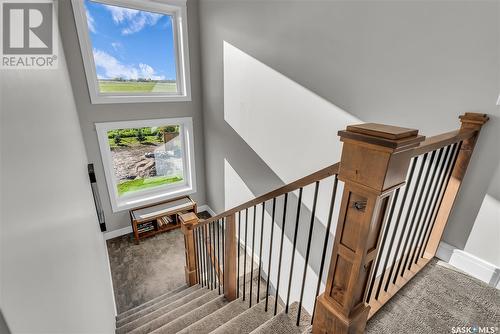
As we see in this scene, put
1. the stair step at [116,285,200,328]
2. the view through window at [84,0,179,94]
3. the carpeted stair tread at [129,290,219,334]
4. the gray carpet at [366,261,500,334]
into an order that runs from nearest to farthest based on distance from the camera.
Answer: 1. the gray carpet at [366,261,500,334]
2. the carpeted stair tread at [129,290,219,334]
3. the stair step at [116,285,200,328]
4. the view through window at [84,0,179,94]

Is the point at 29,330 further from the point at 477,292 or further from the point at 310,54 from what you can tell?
the point at 310,54

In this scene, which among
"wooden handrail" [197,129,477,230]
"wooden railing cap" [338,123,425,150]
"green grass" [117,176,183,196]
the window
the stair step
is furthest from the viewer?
"green grass" [117,176,183,196]

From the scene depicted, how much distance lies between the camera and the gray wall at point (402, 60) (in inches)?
53.3

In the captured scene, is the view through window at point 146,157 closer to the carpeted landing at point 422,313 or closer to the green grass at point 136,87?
the green grass at point 136,87

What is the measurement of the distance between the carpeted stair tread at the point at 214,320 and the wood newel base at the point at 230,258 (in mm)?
158

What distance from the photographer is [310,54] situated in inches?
88.1

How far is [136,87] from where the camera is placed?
4.01m

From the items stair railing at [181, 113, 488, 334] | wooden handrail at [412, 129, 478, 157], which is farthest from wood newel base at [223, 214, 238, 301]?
wooden handrail at [412, 129, 478, 157]

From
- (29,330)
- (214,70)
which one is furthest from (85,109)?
(29,330)

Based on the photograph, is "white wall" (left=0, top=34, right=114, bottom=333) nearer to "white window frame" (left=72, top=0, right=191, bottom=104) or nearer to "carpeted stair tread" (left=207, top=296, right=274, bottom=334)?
"carpeted stair tread" (left=207, top=296, right=274, bottom=334)

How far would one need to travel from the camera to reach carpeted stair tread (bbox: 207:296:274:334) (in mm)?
1591

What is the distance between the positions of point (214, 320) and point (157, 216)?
279cm

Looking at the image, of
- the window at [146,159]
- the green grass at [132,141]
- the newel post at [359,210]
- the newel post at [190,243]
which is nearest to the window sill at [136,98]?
the window at [146,159]

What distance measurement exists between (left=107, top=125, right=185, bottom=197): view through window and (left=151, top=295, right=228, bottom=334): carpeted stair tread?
2.95 m
